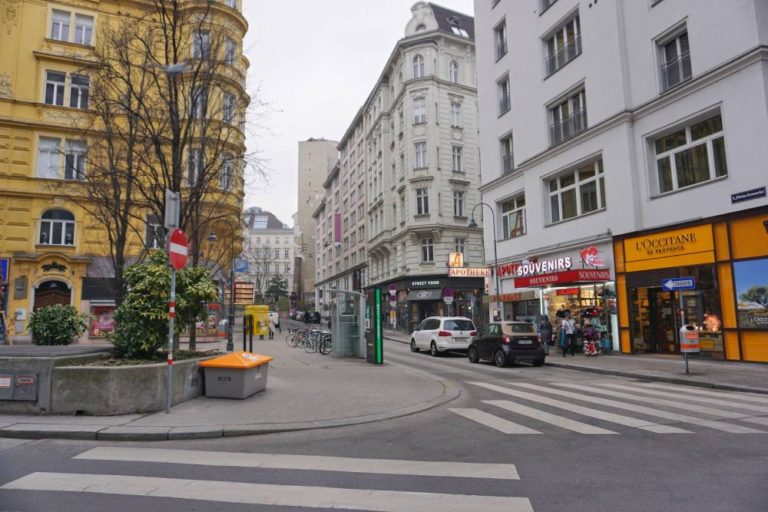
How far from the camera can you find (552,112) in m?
24.4

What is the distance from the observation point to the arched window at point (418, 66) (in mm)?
41969

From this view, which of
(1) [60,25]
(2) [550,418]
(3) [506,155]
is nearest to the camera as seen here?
(2) [550,418]

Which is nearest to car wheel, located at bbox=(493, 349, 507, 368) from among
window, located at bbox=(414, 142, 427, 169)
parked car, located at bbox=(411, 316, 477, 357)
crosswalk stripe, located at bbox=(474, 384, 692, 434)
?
parked car, located at bbox=(411, 316, 477, 357)

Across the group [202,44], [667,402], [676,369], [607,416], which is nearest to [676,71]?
[676,369]

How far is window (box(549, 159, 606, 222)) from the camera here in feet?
70.1

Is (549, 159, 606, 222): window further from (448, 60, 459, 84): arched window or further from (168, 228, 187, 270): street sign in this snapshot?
(448, 60, 459, 84): arched window

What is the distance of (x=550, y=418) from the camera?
7.94m

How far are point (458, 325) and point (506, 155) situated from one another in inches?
461

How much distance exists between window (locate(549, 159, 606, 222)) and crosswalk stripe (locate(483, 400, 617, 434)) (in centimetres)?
1434

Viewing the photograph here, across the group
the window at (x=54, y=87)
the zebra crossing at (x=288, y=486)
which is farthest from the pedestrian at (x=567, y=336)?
the window at (x=54, y=87)

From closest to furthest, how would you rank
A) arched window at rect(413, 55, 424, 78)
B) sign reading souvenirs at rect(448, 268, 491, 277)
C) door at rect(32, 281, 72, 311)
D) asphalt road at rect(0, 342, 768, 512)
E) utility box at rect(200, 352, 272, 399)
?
1. asphalt road at rect(0, 342, 768, 512)
2. utility box at rect(200, 352, 272, 399)
3. door at rect(32, 281, 72, 311)
4. sign reading souvenirs at rect(448, 268, 491, 277)
5. arched window at rect(413, 55, 424, 78)

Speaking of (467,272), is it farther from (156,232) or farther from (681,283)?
(156,232)

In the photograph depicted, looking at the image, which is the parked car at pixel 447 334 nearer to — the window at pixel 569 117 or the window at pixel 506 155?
the window at pixel 569 117

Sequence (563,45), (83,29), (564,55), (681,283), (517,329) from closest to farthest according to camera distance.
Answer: (681,283) < (517,329) < (564,55) < (563,45) < (83,29)
